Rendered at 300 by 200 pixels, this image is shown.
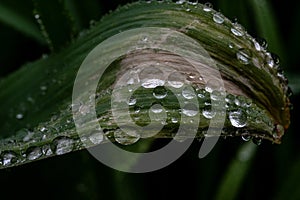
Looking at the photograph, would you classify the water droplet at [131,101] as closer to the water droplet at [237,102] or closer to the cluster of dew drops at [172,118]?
the cluster of dew drops at [172,118]

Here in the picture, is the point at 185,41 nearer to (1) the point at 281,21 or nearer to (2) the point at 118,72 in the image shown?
(2) the point at 118,72

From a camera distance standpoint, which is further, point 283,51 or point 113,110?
point 283,51

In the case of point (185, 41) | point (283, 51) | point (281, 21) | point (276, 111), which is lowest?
point (276, 111)

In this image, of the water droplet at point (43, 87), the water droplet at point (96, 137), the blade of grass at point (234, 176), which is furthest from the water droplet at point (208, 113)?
the blade of grass at point (234, 176)

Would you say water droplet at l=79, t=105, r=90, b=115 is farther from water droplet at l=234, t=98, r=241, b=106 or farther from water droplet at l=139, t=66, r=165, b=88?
water droplet at l=234, t=98, r=241, b=106

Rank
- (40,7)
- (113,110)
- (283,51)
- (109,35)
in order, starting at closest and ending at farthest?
(113,110)
(109,35)
(40,7)
(283,51)

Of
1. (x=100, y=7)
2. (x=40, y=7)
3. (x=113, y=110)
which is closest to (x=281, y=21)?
(x=100, y=7)
